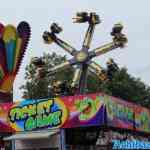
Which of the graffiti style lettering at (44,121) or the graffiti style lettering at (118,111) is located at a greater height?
the graffiti style lettering at (118,111)

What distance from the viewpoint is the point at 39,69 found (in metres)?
41.8

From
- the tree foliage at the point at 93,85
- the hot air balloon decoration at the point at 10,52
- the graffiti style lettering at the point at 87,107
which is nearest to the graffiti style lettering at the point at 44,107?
the graffiti style lettering at the point at 87,107

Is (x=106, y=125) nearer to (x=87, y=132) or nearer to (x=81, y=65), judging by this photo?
(x=87, y=132)

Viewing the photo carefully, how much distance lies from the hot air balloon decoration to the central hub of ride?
4204 mm

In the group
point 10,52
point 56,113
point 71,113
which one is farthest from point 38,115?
point 10,52

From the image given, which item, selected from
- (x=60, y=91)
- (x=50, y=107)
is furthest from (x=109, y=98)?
(x=60, y=91)

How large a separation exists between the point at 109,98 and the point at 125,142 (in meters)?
4.14

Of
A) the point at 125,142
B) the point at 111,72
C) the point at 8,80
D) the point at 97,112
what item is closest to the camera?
the point at 97,112

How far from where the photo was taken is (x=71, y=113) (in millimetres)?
33562

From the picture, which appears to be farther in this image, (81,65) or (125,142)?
(81,65)

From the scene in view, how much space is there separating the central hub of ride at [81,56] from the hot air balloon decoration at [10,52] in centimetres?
420

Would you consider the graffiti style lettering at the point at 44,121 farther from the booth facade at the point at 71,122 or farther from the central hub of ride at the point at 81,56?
the central hub of ride at the point at 81,56

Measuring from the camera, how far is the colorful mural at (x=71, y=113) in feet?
107

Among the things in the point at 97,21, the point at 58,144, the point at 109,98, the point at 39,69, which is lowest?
the point at 58,144
